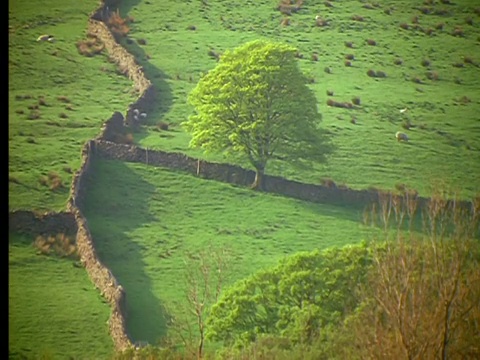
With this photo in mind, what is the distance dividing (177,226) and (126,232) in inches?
69.5

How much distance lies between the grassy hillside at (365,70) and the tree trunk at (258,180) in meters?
0.89

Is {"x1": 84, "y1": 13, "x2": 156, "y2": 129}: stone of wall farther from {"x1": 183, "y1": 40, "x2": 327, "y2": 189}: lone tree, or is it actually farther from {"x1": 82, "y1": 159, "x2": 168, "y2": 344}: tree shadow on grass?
{"x1": 82, "y1": 159, "x2": 168, "y2": 344}: tree shadow on grass

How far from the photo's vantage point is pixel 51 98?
4438cm

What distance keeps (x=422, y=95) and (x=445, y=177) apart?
9.01 metres

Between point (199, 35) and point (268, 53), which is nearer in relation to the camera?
point (268, 53)

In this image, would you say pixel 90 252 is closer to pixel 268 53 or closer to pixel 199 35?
pixel 268 53

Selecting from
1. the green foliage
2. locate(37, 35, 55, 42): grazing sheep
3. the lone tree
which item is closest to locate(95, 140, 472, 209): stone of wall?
the lone tree

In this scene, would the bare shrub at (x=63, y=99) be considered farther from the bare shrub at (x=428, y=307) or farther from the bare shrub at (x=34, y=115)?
the bare shrub at (x=428, y=307)

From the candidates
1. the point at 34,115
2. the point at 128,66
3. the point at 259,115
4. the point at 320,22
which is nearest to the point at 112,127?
the point at 34,115

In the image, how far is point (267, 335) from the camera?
25500 millimetres

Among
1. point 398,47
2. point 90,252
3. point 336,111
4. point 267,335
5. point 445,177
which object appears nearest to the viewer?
point 267,335

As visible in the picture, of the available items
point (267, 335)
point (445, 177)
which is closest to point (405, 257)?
point (267, 335)

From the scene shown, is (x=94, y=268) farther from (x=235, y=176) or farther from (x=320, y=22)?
(x=320, y=22)

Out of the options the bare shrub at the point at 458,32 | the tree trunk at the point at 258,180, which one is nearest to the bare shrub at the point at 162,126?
the tree trunk at the point at 258,180
